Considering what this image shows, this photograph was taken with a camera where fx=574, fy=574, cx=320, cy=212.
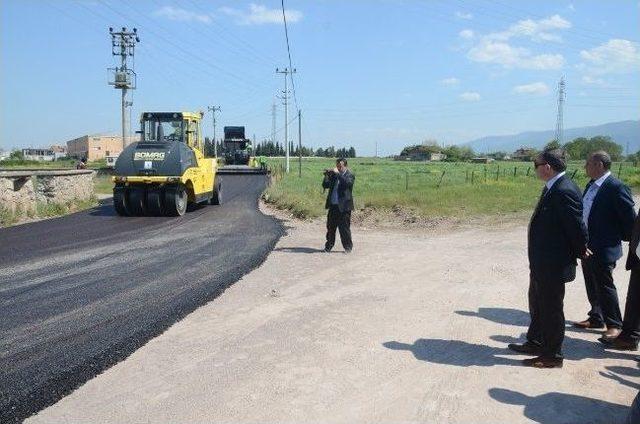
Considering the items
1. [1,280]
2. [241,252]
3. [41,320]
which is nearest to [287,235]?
[241,252]

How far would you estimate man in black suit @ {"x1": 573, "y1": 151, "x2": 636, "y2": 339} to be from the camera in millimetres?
5750

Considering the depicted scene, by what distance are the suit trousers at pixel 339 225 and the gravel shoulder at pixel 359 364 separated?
2169 mm

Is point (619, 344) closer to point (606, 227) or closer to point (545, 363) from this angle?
point (545, 363)

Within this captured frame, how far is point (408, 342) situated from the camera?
5.63 metres

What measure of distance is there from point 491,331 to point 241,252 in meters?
5.57

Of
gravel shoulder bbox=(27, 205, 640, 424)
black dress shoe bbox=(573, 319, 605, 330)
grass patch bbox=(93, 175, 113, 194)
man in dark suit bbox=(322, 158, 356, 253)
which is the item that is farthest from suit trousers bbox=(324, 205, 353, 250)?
grass patch bbox=(93, 175, 113, 194)

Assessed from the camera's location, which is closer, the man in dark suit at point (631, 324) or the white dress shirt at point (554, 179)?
the white dress shirt at point (554, 179)

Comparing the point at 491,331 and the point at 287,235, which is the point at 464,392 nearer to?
the point at 491,331

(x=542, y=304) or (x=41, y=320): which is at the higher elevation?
(x=542, y=304)

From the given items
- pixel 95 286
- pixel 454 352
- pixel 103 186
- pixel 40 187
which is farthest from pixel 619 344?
pixel 103 186

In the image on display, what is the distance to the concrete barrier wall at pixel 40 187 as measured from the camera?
1474 cm

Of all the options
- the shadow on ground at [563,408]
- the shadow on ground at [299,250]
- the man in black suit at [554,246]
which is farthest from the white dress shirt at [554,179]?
the shadow on ground at [299,250]

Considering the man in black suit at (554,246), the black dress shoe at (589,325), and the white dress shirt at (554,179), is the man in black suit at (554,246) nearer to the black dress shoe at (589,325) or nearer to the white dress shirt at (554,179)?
the white dress shirt at (554,179)

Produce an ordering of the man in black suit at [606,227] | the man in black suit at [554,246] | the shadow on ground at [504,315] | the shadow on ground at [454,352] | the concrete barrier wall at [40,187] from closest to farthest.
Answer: the man in black suit at [554,246] → the shadow on ground at [454,352] → the man in black suit at [606,227] → the shadow on ground at [504,315] → the concrete barrier wall at [40,187]
